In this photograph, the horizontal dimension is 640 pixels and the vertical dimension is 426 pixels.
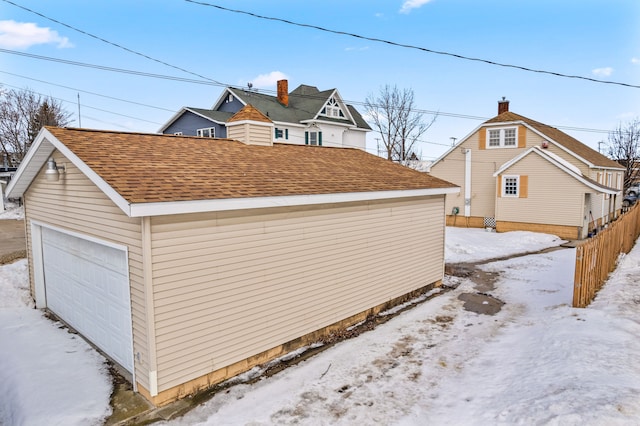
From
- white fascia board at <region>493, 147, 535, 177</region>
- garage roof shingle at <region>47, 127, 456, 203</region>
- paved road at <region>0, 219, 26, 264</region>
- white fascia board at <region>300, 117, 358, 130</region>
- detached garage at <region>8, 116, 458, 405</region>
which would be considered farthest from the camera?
white fascia board at <region>300, 117, 358, 130</region>

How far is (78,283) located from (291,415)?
553cm

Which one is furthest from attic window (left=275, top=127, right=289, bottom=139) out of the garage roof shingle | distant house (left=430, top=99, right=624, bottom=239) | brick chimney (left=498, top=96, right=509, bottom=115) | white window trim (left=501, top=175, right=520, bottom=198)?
the garage roof shingle

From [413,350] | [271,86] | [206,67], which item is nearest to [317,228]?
[413,350]

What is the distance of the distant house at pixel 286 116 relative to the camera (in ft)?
104

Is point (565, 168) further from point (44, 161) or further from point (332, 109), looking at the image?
point (44, 161)

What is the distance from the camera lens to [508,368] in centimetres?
655

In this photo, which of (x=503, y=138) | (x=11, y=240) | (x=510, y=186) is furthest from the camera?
(x=503, y=138)

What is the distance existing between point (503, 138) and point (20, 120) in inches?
1627

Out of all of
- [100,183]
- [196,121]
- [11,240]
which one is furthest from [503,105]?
[11,240]

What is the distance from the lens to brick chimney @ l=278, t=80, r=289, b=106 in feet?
114

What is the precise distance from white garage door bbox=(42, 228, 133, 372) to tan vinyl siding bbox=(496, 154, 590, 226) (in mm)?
22192

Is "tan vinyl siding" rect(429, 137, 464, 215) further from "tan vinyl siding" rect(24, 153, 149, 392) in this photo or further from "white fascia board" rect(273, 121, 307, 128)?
"tan vinyl siding" rect(24, 153, 149, 392)

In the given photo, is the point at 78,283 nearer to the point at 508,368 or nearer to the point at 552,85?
the point at 508,368

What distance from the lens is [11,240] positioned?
62.7 ft
